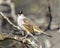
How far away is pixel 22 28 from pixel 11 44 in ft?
4.57

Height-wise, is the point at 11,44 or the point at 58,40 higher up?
the point at 11,44

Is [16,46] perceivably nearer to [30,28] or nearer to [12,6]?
[30,28]

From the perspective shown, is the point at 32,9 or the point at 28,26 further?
the point at 32,9

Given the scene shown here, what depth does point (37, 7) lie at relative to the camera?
1093 centimetres

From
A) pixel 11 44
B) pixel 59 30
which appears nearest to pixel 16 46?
pixel 11 44

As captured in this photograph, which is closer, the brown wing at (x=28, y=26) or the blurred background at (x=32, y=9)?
the brown wing at (x=28, y=26)

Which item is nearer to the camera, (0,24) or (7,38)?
(7,38)

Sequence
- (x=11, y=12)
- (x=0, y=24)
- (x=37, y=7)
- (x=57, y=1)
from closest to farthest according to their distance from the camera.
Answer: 1. (x=0, y=24)
2. (x=11, y=12)
3. (x=57, y=1)
4. (x=37, y=7)

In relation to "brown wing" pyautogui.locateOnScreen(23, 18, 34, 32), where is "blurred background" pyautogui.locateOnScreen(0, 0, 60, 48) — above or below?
below

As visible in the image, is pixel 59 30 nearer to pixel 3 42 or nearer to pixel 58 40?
pixel 58 40

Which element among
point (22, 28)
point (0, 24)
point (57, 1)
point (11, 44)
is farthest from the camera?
point (57, 1)

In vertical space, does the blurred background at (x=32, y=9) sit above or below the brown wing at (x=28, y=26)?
below

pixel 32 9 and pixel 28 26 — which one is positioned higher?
pixel 28 26

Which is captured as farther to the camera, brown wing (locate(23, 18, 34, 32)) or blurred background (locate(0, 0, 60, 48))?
blurred background (locate(0, 0, 60, 48))
